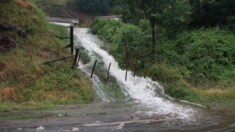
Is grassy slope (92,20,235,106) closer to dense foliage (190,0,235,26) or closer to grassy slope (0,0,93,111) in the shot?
dense foliage (190,0,235,26)

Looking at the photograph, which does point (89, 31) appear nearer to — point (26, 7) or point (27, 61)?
point (26, 7)

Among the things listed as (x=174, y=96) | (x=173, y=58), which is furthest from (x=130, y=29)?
(x=174, y=96)

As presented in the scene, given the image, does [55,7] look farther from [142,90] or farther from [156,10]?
[142,90]

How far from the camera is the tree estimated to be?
810 inches

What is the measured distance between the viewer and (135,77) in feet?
64.4

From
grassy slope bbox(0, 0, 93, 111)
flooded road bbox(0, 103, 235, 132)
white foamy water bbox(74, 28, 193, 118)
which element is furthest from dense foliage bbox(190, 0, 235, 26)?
flooded road bbox(0, 103, 235, 132)

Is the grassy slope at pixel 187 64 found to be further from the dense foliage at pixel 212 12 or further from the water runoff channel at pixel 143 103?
the dense foliage at pixel 212 12

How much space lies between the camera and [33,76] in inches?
621

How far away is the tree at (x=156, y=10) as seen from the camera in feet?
67.5

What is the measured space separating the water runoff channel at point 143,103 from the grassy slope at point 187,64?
2.97 feet

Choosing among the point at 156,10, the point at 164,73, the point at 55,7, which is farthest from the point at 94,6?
the point at 164,73

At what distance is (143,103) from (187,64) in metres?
7.21

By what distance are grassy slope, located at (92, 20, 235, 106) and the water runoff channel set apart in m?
0.90

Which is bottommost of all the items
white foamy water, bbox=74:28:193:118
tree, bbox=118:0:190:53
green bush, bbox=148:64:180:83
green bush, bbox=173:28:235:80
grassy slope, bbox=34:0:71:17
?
white foamy water, bbox=74:28:193:118
